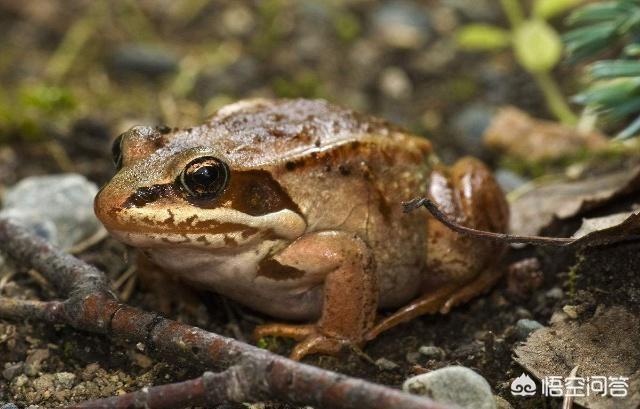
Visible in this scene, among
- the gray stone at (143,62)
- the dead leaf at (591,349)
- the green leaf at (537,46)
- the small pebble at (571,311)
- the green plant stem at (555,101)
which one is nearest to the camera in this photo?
the dead leaf at (591,349)

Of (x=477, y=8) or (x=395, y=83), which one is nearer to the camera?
(x=395, y=83)

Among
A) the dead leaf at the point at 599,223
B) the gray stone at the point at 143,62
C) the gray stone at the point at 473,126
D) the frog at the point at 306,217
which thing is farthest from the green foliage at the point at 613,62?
the gray stone at the point at 143,62

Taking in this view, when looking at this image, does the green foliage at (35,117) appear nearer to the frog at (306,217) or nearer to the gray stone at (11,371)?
the frog at (306,217)

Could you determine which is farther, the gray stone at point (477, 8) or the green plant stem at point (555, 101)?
the gray stone at point (477, 8)

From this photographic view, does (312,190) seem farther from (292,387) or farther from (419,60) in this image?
(419,60)

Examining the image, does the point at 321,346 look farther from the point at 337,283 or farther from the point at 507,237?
the point at 507,237

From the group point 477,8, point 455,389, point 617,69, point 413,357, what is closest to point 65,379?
point 413,357

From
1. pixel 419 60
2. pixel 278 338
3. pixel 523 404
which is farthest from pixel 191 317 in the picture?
pixel 419 60
